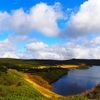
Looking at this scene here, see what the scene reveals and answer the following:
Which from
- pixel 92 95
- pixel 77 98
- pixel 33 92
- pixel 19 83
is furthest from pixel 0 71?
pixel 77 98

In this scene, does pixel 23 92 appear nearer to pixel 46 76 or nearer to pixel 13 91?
pixel 13 91

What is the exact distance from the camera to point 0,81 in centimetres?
5603

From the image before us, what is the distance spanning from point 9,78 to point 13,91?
1249cm

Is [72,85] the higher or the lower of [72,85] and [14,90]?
the lower

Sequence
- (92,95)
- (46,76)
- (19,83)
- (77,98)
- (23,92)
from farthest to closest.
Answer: (46,76) < (19,83) < (23,92) < (92,95) < (77,98)

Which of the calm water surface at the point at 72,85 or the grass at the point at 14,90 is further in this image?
the calm water surface at the point at 72,85

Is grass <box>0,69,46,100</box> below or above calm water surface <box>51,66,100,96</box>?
above

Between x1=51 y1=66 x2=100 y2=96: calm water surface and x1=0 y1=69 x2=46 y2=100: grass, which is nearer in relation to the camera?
x1=0 y1=69 x2=46 y2=100: grass

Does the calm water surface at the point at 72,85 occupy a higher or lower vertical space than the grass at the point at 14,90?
lower

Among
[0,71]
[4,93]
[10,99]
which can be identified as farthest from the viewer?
[0,71]

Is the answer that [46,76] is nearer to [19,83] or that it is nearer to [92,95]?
[19,83]

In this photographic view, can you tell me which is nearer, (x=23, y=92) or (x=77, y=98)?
(x=77, y=98)

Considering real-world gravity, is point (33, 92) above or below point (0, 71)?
below

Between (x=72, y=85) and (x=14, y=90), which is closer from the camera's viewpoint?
(x=14, y=90)
